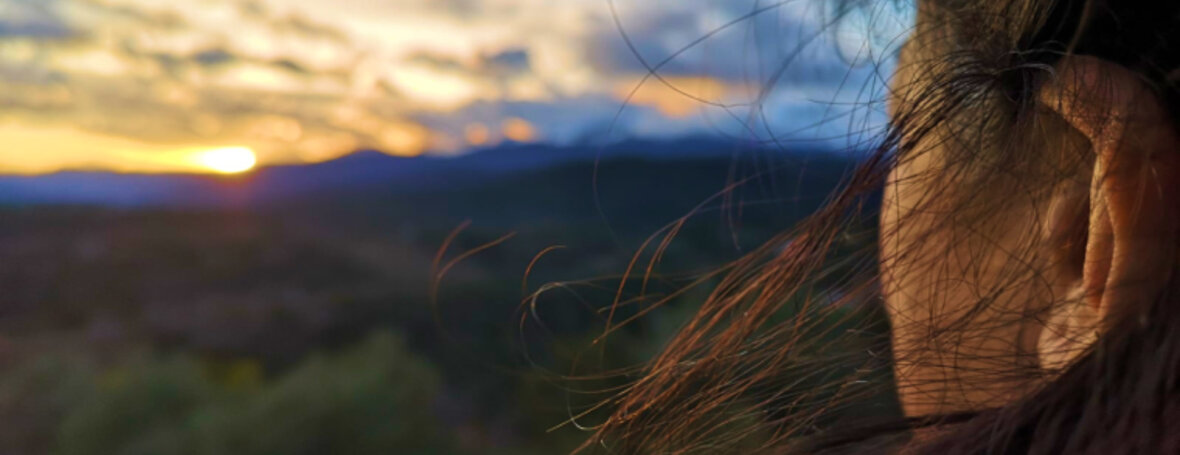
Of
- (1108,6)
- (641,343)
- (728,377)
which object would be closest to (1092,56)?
(1108,6)

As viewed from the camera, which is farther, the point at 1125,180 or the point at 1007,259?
the point at 1007,259

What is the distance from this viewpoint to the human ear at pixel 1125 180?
0.36 meters

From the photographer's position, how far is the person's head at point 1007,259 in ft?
1.17

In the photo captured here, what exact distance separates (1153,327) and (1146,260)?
0.04 meters

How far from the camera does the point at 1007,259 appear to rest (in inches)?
19.2

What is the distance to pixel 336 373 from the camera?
2291 mm

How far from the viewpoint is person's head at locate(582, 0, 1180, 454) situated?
1.17 feet

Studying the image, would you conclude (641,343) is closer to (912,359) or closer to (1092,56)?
(912,359)

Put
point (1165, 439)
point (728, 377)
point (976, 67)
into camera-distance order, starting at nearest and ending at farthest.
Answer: point (1165, 439)
point (976, 67)
point (728, 377)

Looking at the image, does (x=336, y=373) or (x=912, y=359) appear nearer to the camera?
(x=912, y=359)

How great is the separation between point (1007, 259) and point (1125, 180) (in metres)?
0.12

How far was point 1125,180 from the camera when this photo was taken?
378 millimetres

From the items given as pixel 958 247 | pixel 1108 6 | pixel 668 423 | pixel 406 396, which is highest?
pixel 1108 6

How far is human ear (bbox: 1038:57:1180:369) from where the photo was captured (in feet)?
1.19
